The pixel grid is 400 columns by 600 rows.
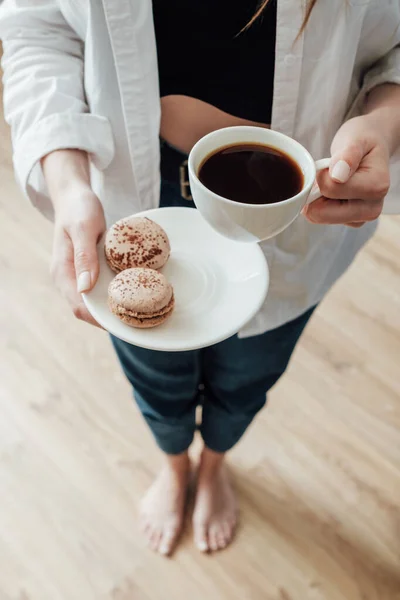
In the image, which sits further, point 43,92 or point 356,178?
point 43,92

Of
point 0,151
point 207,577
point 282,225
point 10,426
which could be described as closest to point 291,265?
point 282,225

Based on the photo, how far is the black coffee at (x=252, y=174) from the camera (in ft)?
1.88

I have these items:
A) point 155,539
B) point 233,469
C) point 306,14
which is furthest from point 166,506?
point 306,14

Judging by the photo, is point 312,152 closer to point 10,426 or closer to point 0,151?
point 10,426

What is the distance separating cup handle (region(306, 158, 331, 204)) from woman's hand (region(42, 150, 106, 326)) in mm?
252

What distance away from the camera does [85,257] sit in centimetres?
66

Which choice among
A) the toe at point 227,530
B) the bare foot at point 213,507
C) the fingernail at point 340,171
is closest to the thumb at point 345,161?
the fingernail at point 340,171

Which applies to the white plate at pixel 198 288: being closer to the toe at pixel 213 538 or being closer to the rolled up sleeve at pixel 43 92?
the rolled up sleeve at pixel 43 92

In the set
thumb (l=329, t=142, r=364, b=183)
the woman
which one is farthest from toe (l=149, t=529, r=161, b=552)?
thumb (l=329, t=142, r=364, b=183)

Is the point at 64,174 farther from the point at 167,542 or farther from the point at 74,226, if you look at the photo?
the point at 167,542

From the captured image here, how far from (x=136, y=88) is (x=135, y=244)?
0.18m

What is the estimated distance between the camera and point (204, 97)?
0.68 m

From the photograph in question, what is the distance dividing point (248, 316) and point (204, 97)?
27cm

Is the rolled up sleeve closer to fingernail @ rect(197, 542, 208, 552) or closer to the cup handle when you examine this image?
the cup handle
